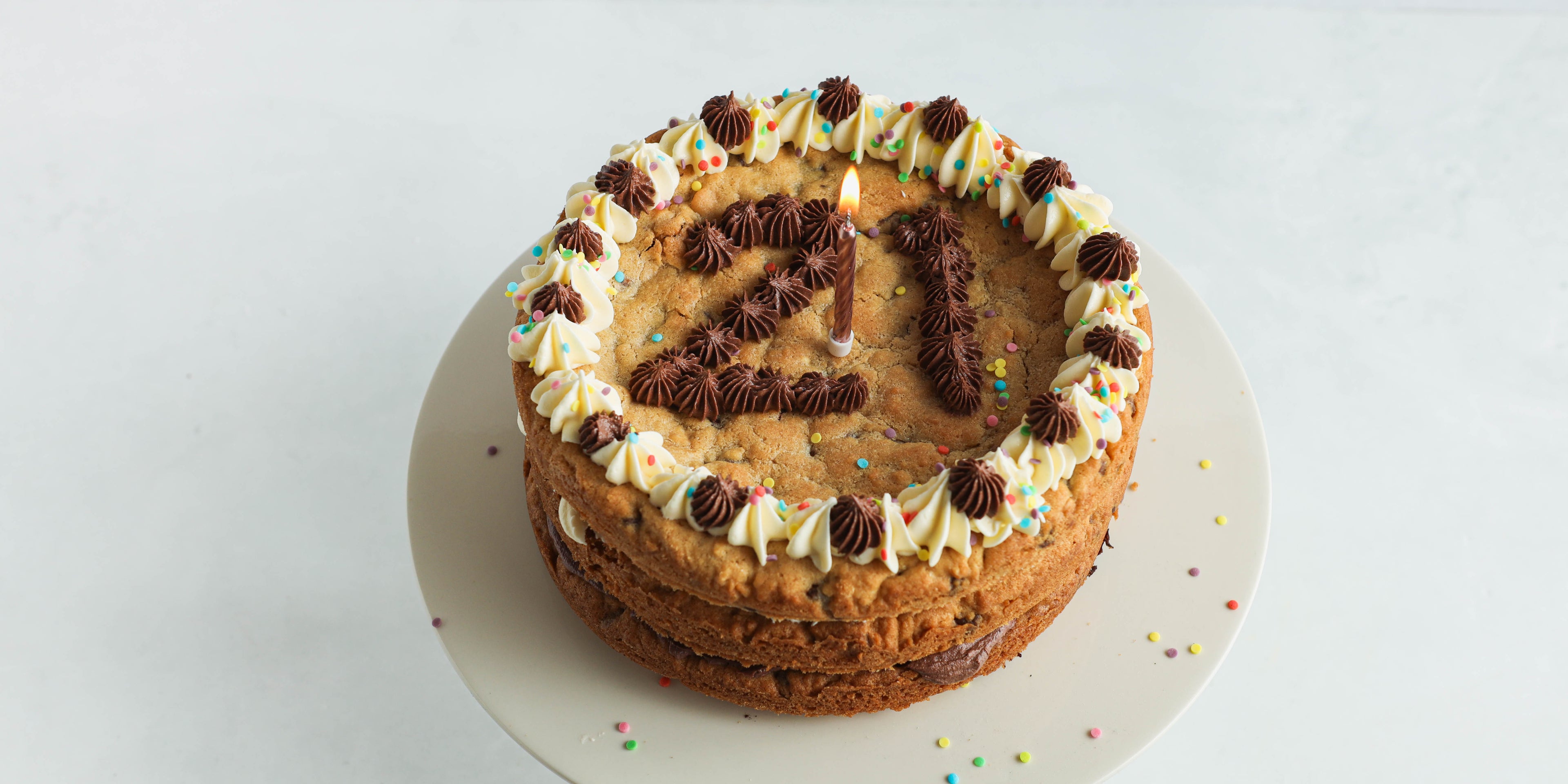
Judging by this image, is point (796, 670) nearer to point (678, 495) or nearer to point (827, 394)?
point (678, 495)

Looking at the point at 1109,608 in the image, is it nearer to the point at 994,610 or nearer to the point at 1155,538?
the point at 1155,538

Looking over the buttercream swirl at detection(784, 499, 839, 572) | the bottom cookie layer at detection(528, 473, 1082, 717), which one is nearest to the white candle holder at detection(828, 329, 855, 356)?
the buttercream swirl at detection(784, 499, 839, 572)

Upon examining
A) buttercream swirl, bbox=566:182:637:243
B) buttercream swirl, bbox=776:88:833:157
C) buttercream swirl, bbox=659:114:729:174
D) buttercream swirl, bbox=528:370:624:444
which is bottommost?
buttercream swirl, bbox=528:370:624:444

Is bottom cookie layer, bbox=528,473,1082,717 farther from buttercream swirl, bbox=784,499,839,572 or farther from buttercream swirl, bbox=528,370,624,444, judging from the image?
buttercream swirl, bbox=784,499,839,572

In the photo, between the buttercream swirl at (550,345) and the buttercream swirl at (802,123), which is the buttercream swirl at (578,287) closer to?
the buttercream swirl at (550,345)

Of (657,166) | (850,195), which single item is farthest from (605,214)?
(850,195)

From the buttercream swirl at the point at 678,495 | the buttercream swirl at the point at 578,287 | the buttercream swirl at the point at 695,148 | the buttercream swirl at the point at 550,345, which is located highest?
the buttercream swirl at the point at 695,148

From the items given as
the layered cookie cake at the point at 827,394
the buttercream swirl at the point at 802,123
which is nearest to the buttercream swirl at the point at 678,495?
the layered cookie cake at the point at 827,394
